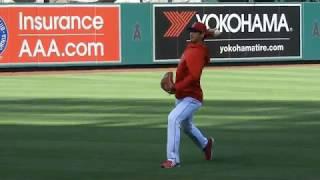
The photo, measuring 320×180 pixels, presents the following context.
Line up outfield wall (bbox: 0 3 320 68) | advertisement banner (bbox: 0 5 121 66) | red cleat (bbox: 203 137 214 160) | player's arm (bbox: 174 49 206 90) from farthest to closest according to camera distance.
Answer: outfield wall (bbox: 0 3 320 68) → advertisement banner (bbox: 0 5 121 66) → red cleat (bbox: 203 137 214 160) → player's arm (bbox: 174 49 206 90)

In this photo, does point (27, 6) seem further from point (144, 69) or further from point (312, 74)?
point (312, 74)

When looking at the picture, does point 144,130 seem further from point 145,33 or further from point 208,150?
point 145,33

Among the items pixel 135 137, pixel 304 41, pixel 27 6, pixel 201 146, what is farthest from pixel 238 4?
pixel 201 146

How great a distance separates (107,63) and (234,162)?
23.7 m

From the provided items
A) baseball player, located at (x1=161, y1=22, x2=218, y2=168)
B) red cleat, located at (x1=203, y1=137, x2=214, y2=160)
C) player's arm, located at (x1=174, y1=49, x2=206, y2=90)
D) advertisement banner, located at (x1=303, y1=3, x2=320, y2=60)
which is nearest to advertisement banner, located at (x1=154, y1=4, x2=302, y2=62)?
→ advertisement banner, located at (x1=303, y1=3, x2=320, y2=60)

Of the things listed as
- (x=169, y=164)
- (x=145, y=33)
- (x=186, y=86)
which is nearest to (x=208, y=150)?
(x=169, y=164)

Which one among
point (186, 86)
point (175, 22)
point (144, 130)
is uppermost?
point (175, 22)

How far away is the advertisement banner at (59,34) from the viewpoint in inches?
1377

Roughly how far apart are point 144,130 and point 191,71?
5.06 m

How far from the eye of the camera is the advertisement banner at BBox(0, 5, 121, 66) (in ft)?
115

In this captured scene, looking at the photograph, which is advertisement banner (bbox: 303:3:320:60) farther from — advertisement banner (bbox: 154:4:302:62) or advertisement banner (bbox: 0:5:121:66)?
advertisement banner (bbox: 0:5:121:66)

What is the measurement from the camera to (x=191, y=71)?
12320 mm

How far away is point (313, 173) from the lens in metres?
12.0

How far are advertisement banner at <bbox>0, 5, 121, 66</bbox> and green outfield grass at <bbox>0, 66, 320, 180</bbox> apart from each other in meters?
4.47
